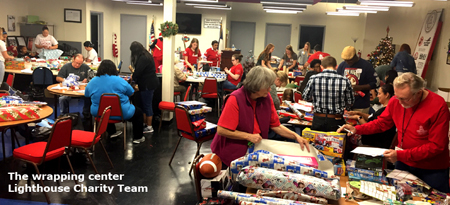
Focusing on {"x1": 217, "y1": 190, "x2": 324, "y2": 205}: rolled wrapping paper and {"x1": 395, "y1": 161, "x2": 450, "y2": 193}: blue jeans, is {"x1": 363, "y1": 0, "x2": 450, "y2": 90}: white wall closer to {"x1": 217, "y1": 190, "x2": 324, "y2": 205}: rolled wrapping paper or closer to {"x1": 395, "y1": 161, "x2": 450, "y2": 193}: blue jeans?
{"x1": 395, "y1": 161, "x2": 450, "y2": 193}: blue jeans

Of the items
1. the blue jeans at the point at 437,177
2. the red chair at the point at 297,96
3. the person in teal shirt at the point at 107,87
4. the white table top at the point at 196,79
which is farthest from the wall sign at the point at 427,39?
the person in teal shirt at the point at 107,87

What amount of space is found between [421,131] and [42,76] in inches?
287

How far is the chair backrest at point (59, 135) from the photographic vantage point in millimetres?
3548

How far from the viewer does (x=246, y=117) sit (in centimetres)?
267

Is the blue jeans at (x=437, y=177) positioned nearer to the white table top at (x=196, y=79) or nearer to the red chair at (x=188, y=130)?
the red chair at (x=188, y=130)

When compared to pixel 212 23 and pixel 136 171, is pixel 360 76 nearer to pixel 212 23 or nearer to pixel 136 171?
pixel 136 171

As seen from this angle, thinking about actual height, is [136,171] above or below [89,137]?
below

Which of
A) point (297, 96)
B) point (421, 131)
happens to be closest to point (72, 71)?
point (297, 96)

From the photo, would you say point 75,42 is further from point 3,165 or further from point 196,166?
point 196,166

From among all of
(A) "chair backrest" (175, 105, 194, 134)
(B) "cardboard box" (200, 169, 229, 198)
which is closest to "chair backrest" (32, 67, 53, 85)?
(A) "chair backrest" (175, 105, 194, 134)

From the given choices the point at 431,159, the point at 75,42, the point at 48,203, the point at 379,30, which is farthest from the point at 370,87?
the point at 75,42

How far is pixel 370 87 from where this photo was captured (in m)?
4.63

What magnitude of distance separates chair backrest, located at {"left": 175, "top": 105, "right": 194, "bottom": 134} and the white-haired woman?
68.5 inches

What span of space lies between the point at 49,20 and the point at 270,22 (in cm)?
884
